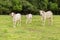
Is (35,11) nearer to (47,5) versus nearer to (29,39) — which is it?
(47,5)

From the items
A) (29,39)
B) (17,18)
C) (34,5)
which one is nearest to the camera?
(29,39)

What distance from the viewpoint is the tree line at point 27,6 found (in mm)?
38594

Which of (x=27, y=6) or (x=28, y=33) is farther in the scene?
(x=27, y=6)

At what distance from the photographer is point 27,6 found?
40.6 m

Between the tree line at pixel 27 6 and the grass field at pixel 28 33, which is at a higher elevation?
the tree line at pixel 27 6

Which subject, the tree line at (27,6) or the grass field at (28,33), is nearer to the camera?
the grass field at (28,33)

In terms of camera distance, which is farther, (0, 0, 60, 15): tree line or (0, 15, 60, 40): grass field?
(0, 0, 60, 15): tree line

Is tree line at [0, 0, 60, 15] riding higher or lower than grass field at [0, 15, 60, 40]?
higher

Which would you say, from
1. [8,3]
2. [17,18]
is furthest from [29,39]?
[8,3]

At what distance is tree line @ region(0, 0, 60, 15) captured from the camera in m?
38.6

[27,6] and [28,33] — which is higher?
[27,6]

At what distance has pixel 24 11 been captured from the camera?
42.1m

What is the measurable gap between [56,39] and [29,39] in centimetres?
139

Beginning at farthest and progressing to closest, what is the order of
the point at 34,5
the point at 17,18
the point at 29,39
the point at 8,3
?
the point at 34,5 < the point at 8,3 < the point at 17,18 < the point at 29,39
